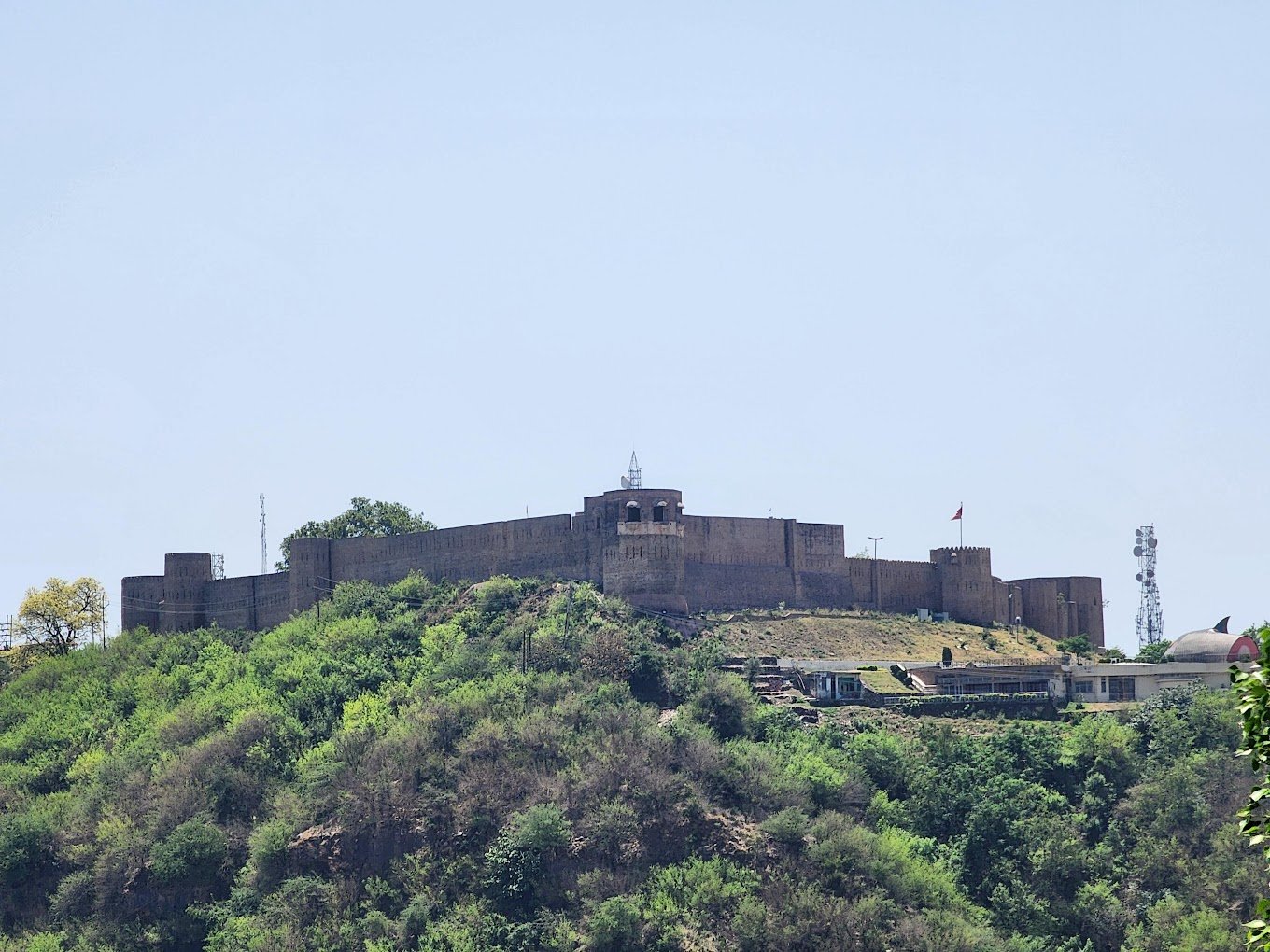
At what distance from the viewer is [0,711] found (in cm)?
8062

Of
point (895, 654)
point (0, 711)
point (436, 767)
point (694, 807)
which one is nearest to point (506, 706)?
point (436, 767)

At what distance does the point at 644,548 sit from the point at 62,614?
31.4 meters

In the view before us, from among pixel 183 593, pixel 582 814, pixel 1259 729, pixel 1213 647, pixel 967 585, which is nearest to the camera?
pixel 1259 729

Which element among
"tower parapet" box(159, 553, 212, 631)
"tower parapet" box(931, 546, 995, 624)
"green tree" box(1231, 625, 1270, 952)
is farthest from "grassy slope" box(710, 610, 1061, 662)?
"green tree" box(1231, 625, 1270, 952)

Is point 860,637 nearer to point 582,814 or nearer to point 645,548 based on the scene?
point 645,548

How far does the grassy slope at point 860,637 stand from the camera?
7350 centimetres

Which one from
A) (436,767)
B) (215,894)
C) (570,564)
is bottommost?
(215,894)

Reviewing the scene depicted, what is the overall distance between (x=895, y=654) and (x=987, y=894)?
17.7 m

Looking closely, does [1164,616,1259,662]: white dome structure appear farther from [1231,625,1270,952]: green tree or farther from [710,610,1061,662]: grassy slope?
[1231,625,1270,952]: green tree

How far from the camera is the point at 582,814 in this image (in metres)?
59.6

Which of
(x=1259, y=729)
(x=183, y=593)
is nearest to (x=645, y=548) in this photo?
(x=183, y=593)

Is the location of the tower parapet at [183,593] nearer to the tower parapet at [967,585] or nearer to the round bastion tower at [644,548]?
the round bastion tower at [644,548]

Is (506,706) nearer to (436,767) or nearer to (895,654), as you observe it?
(436,767)

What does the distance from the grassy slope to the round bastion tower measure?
238 centimetres
